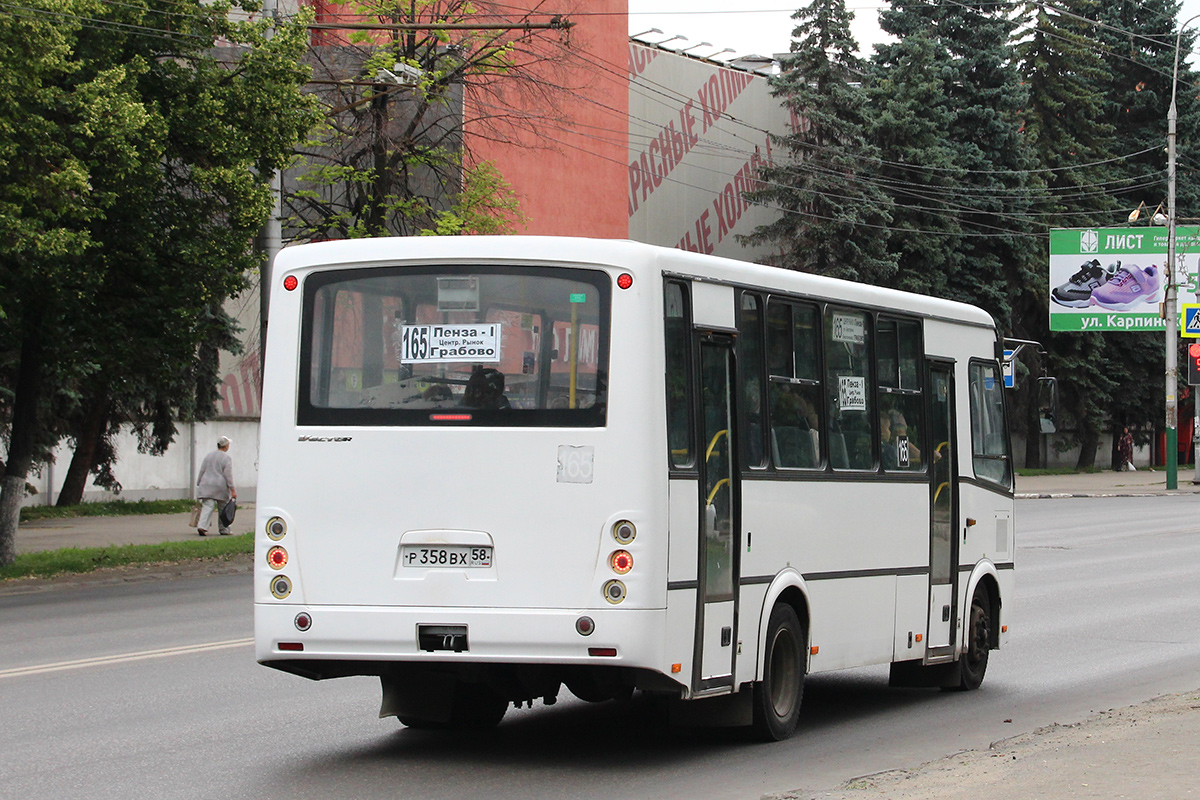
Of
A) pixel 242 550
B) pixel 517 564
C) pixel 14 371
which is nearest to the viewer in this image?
pixel 517 564

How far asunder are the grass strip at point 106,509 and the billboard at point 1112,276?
→ 25231 mm

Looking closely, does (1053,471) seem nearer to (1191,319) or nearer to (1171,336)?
(1191,319)

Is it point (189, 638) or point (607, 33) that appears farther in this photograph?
point (607, 33)

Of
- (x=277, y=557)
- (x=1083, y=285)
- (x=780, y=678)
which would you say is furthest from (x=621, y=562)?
(x=1083, y=285)

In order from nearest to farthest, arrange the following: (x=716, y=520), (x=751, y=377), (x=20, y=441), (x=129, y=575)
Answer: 1. (x=716, y=520)
2. (x=751, y=377)
3. (x=129, y=575)
4. (x=20, y=441)

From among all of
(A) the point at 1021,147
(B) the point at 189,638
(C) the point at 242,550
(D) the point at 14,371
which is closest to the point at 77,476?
(D) the point at 14,371

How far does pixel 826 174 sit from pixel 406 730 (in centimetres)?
4510

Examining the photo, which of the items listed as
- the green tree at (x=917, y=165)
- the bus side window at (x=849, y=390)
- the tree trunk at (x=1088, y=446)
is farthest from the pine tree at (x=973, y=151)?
the bus side window at (x=849, y=390)

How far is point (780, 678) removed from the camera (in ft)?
31.2

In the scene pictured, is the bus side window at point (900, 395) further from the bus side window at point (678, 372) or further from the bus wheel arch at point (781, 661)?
the bus side window at point (678, 372)

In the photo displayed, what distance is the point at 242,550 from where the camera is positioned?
2459 centimetres

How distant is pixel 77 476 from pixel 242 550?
12509 mm

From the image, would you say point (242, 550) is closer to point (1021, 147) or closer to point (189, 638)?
point (189, 638)

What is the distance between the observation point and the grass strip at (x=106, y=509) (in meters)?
33.9
